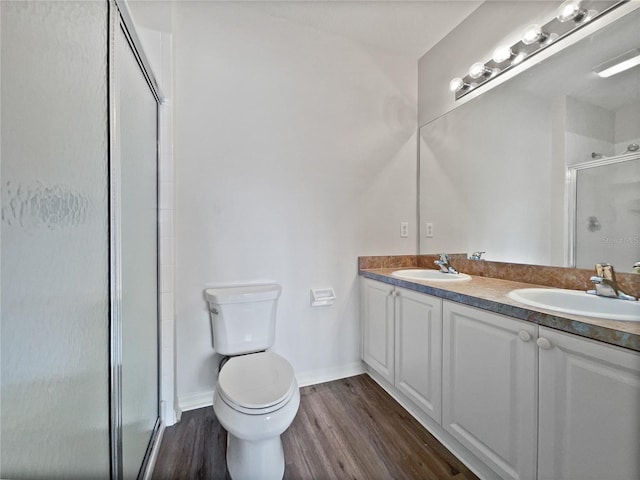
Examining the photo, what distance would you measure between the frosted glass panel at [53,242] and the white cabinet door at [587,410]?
1299 mm

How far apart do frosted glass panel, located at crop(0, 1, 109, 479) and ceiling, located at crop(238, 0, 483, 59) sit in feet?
4.36

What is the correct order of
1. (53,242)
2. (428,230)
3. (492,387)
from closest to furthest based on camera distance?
(53,242)
(492,387)
(428,230)

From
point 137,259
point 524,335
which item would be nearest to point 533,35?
point 524,335

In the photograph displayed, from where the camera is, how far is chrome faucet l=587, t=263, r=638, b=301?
1054 millimetres

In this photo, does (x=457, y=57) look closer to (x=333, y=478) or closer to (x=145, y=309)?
(x=145, y=309)

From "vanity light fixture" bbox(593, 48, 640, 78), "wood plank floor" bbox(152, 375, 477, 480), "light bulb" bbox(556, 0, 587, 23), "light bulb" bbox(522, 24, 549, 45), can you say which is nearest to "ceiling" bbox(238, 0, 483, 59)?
"light bulb" bbox(522, 24, 549, 45)

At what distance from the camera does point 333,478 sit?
1141 mm

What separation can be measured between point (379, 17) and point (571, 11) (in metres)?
1.02

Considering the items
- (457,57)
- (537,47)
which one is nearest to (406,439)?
(537,47)

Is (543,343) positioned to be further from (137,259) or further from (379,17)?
(379,17)

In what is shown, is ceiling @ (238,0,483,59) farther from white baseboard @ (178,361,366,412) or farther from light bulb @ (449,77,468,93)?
white baseboard @ (178,361,366,412)

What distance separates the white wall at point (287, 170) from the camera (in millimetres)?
1573

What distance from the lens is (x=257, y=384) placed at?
1.15 meters

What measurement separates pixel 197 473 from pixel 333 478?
1.96ft
